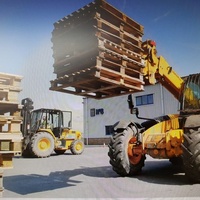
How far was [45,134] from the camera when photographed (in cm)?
1223

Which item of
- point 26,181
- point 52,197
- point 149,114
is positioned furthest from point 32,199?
point 149,114

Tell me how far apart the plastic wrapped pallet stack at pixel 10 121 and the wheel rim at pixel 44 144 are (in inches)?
304

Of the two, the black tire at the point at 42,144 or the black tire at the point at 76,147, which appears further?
the black tire at the point at 76,147

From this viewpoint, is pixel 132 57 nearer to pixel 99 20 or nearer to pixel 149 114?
pixel 99 20

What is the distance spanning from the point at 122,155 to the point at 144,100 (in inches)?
706

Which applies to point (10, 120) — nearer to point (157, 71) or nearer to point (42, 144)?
point (157, 71)

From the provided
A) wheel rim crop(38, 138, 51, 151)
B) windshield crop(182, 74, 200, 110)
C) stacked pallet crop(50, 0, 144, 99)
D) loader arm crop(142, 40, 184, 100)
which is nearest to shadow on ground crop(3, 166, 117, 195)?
stacked pallet crop(50, 0, 144, 99)

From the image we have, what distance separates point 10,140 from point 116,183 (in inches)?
95.0

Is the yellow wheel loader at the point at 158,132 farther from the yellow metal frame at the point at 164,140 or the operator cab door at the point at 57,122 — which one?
the operator cab door at the point at 57,122

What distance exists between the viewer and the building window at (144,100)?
22938 mm

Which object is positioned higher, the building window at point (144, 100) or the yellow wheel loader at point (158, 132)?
the building window at point (144, 100)

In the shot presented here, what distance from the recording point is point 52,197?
4.35 metres

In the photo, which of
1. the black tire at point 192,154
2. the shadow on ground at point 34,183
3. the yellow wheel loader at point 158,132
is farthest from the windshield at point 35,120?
the black tire at point 192,154

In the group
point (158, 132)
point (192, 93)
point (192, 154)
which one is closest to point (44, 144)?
point (158, 132)
